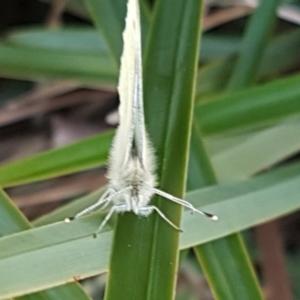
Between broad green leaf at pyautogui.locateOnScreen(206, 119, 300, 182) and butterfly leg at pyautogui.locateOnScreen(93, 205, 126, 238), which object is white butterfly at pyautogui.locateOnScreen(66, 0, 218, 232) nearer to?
butterfly leg at pyautogui.locateOnScreen(93, 205, 126, 238)

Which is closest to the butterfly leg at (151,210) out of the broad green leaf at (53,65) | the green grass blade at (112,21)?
the green grass blade at (112,21)

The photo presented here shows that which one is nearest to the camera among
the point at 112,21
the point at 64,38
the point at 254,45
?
the point at 112,21

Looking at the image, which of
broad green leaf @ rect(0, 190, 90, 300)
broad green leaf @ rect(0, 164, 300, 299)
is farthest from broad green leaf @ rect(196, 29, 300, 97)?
broad green leaf @ rect(0, 190, 90, 300)

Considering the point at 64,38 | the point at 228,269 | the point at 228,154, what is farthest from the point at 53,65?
the point at 228,269

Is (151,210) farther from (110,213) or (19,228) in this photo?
(19,228)

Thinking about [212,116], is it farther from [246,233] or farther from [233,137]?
[246,233]

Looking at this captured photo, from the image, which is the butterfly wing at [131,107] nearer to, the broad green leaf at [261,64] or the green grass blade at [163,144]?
the green grass blade at [163,144]

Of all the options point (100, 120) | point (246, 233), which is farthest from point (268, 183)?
point (100, 120)

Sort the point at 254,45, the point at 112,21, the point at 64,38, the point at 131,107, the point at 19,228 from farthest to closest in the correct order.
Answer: the point at 64,38
the point at 254,45
the point at 112,21
the point at 19,228
the point at 131,107
